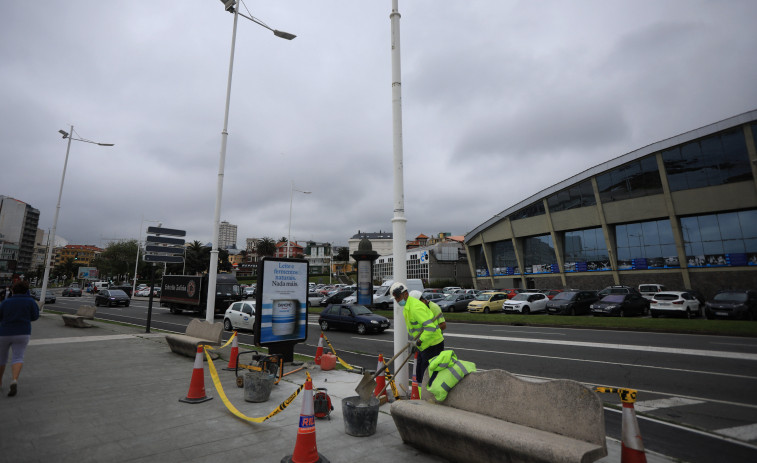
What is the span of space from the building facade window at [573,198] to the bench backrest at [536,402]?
146 feet

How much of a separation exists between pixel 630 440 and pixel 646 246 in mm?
43513

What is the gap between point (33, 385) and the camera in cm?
670

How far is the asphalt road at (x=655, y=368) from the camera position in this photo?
4.84 metres

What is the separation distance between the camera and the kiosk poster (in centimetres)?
798

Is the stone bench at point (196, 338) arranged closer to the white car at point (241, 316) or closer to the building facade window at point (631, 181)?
the white car at point (241, 316)

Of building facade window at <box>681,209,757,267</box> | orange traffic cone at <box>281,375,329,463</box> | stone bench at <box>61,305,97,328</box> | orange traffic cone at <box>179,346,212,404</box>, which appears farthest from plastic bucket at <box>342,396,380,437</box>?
building facade window at <box>681,209,757,267</box>

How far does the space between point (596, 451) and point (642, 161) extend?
1727 inches

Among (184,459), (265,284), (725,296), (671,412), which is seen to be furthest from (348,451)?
(725,296)

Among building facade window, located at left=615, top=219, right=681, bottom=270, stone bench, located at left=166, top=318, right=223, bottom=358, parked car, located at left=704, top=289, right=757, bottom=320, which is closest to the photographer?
stone bench, located at left=166, top=318, right=223, bottom=358

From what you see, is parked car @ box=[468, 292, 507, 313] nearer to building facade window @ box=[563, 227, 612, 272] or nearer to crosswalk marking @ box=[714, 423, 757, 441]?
building facade window @ box=[563, 227, 612, 272]

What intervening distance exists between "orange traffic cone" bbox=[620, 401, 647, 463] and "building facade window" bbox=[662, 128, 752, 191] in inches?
1650

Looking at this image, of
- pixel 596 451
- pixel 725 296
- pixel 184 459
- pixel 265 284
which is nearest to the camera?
pixel 596 451

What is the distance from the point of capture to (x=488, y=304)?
26.9 metres

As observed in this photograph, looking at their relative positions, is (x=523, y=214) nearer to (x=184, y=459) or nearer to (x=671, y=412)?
(x=671, y=412)
